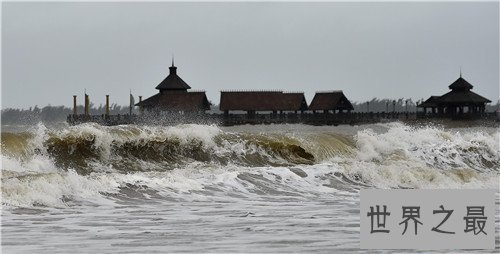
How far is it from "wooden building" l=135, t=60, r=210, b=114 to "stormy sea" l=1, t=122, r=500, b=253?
30.8 meters

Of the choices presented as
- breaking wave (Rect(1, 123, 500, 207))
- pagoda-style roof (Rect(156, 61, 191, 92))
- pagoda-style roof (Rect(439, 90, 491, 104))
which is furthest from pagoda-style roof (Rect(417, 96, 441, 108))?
breaking wave (Rect(1, 123, 500, 207))

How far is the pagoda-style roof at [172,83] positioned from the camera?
6981 centimetres

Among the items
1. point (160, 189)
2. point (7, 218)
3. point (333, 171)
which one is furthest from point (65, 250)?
point (333, 171)

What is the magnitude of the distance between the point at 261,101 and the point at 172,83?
8.29 meters

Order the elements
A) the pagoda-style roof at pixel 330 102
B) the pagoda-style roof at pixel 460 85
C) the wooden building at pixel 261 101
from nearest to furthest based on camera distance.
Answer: the wooden building at pixel 261 101
the pagoda-style roof at pixel 330 102
the pagoda-style roof at pixel 460 85

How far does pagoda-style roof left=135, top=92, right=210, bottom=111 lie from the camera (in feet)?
216

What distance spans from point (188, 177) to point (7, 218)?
271 inches

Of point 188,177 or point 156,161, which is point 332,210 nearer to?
point 188,177

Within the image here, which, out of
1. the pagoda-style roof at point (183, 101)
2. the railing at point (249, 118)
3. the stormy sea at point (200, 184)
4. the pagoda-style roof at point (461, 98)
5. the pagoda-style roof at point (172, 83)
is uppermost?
the pagoda-style roof at point (172, 83)

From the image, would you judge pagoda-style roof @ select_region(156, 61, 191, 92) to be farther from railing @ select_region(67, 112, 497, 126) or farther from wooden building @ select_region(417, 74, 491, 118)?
wooden building @ select_region(417, 74, 491, 118)

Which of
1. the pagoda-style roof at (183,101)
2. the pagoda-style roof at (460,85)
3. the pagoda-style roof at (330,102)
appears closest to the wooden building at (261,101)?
the pagoda-style roof at (330,102)

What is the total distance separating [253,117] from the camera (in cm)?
6400

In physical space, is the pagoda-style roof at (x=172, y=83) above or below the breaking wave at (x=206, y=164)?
above

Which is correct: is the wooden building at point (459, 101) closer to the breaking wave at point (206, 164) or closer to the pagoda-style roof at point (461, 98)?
the pagoda-style roof at point (461, 98)
